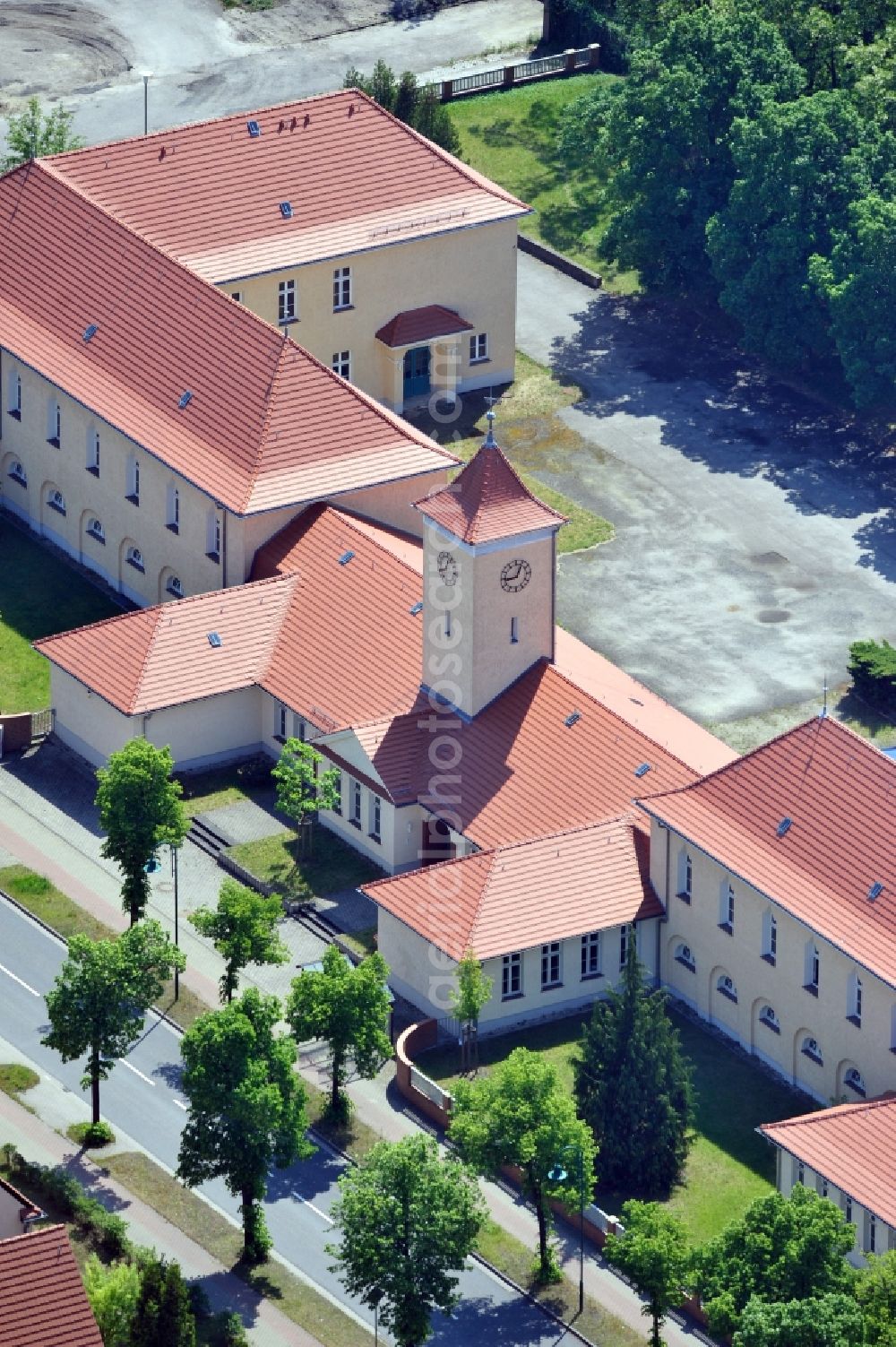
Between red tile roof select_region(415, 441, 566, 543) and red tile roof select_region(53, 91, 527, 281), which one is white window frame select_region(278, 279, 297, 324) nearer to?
red tile roof select_region(53, 91, 527, 281)

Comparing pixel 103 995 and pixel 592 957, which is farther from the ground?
pixel 103 995

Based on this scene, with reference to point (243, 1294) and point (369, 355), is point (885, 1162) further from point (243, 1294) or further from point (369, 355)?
point (369, 355)

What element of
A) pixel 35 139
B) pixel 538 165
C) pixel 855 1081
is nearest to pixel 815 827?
pixel 855 1081

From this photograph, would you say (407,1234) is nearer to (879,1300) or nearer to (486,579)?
(879,1300)

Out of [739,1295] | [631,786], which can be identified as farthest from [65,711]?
[739,1295]

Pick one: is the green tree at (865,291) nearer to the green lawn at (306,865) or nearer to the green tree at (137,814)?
the green lawn at (306,865)

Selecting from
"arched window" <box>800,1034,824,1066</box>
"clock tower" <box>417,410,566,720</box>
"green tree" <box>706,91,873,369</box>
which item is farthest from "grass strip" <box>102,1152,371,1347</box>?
"green tree" <box>706,91,873,369</box>

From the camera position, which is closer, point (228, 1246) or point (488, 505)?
point (228, 1246)
